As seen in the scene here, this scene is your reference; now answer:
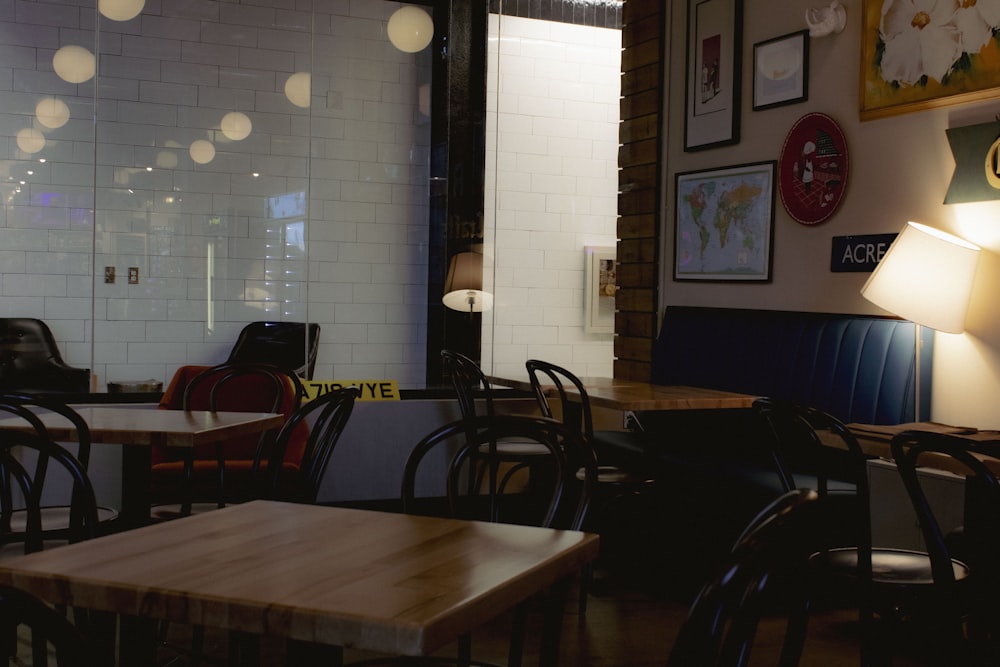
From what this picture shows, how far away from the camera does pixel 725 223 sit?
5254 mm

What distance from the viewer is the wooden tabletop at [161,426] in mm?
2936

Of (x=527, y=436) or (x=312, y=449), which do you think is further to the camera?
(x=312, y=449)

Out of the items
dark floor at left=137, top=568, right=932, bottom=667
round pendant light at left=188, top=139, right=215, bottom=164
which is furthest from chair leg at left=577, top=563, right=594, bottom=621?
round pendant light at left=188, top=139, right=215, bottom=164

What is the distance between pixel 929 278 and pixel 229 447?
9.73ft

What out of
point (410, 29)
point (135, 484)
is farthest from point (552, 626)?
point (410, 29)

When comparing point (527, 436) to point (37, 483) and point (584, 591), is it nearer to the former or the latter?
point (37, 483)

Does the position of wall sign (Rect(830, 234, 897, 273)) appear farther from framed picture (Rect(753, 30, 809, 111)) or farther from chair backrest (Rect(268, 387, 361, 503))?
chair backrest (Rect(268, 387, 361, 503))

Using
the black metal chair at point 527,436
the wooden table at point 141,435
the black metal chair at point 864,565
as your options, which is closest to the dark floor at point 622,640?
the black metal chair at point 864,565

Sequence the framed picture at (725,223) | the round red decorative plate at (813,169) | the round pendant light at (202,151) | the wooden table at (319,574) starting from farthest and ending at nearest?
the round pendant light at (202,151) < the framed picture at (725,223) < the round red decorative plate at (813,169) < the wooden table at (319,574)

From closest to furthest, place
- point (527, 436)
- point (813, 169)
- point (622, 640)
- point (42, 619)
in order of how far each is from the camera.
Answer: point (42, 619)
point (527, 436)
point (622, 640)
point (813, 169)

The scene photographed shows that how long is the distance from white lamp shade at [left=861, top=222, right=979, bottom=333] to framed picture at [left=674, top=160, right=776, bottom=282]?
1.16 m

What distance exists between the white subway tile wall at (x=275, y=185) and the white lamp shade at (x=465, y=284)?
0.36 feet

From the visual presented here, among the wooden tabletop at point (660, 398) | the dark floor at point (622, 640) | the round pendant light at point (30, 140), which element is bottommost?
the dark floor at point (622, 640)

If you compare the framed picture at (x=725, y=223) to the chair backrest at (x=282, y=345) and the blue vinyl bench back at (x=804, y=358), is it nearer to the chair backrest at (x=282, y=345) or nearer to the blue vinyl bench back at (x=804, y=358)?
the blue vinyl bench back at (x=804, y=358)
